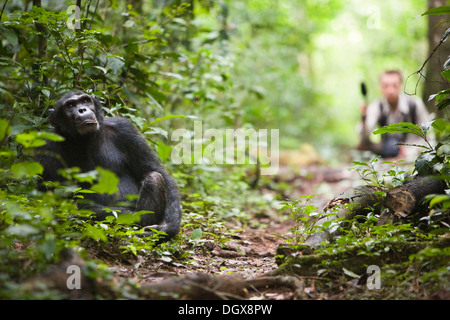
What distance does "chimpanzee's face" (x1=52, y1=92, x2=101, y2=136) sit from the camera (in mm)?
4262

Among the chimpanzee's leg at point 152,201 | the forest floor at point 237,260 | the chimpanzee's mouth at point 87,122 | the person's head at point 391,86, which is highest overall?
the person's head at point 391,86

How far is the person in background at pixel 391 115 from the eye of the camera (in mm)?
8648

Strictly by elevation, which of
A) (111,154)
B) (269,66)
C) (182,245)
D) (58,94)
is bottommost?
(182,245)

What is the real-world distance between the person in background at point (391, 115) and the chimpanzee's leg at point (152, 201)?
17.6 ft

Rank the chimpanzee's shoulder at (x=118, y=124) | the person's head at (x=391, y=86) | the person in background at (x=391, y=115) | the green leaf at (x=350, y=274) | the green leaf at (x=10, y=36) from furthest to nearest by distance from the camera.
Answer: the person's head at (x=391, y=86)
the person in background at (x=391, y=115)
the chimpanzee's shoulder at (x=118, y=124)
the green leaf at (x=10, y=36)
the green leaf at (x=350, y=274)

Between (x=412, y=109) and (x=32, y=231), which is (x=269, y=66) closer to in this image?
(x=412, y=109)

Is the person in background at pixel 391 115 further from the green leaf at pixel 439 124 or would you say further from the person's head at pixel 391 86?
the green leaf at pixel 439 124

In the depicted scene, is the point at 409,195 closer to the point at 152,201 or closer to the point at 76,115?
the point at 152,201

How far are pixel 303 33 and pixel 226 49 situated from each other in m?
7.07

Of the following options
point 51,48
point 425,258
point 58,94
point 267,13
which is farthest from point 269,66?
point 425,258

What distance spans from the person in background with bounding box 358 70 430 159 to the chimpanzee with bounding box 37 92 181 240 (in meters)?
5.34

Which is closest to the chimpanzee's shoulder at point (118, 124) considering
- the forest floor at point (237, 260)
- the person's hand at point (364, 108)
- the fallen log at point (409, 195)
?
the forest floor at point (237, 260)

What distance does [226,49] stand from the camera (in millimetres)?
8172

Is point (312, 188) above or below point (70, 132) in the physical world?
below
